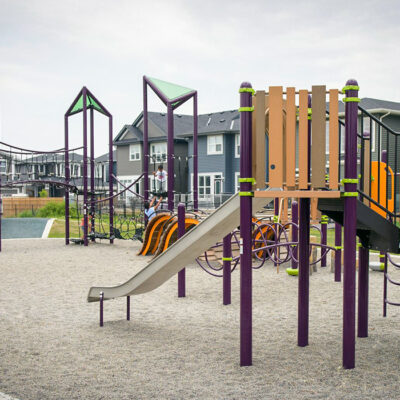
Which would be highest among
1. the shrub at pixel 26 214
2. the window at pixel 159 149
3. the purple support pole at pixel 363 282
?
the window at pixel 159 149

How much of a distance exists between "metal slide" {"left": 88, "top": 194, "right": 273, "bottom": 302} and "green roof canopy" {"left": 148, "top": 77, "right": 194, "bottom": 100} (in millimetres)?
8460

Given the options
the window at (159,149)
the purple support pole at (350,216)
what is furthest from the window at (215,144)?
the purple support pole at (350,216)

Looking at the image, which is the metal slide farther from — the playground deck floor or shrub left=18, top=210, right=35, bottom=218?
shrub left=18, top=210, right=35, bottom=218

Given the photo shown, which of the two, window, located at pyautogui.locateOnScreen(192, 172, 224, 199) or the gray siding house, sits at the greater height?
the gray siding house

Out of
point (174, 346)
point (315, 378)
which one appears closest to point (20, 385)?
point (174, 346)

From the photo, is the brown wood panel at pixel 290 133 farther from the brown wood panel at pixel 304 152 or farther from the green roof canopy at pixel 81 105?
the green roof canopy at pixel 81 105

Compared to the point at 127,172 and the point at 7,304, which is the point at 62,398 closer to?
the point at 7,304

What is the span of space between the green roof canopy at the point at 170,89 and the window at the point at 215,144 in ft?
70.8

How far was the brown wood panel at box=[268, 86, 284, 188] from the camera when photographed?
4508 mm

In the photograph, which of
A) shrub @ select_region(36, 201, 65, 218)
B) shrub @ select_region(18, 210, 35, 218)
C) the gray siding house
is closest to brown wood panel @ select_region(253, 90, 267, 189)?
shrub @ select_region(36, 201, 65, 218)

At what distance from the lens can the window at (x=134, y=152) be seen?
41438mm

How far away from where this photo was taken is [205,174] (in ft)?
122

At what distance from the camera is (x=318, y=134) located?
14.6 feet

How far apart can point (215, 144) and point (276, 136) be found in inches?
1270
